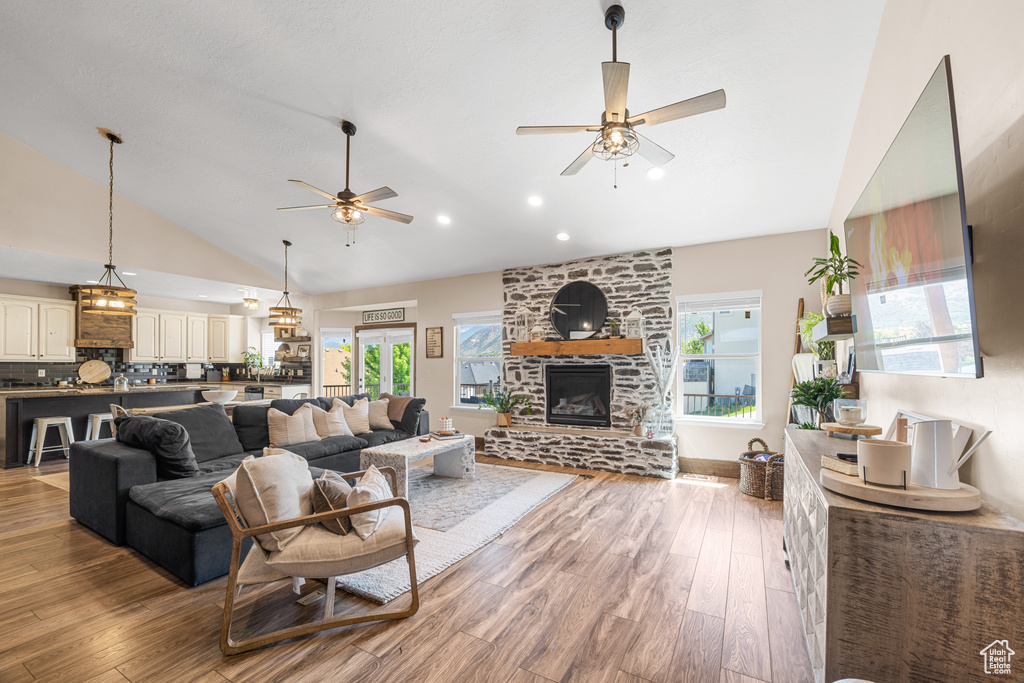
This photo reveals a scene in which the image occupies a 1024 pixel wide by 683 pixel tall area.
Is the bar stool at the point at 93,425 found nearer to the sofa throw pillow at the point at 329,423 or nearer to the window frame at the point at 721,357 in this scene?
the sofa throw pillow at the point at 329,423

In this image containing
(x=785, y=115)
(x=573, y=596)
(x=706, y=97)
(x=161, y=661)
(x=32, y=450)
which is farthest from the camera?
(x=32, y=450)

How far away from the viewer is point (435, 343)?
24.1 feet

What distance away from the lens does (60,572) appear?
274 centimetres

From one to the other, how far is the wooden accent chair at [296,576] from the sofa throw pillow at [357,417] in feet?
10.4

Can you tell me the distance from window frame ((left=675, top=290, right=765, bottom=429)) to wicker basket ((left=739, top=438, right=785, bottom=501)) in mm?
598

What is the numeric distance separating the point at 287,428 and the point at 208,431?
0.71 m

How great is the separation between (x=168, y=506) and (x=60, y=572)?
2.52 feet

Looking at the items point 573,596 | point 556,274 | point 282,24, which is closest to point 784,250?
point 556,274

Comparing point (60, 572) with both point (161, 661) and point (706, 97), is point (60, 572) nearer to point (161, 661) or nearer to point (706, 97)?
point (161, 661)

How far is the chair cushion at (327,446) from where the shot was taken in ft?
14.5

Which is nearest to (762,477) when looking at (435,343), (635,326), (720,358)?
(720,358)

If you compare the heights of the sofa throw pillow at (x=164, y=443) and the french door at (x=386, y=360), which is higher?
the french door at (x=386, y=360)

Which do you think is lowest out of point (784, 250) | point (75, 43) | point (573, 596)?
point (573, 596)

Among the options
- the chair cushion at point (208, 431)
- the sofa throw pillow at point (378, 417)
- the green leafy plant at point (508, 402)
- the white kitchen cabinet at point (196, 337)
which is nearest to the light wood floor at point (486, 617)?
the chair cushion at point (208, 431)
